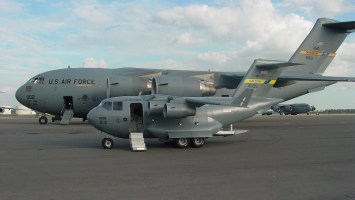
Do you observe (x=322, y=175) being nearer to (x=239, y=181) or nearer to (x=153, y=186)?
(x=239, y=181)

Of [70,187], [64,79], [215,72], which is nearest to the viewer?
[70,187]

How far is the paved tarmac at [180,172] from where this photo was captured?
7289 millimetres

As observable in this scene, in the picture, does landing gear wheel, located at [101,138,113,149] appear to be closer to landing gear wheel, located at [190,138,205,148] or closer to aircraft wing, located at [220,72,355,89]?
landing gear wheel, located at [190,138,205,148]

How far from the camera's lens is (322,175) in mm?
9078

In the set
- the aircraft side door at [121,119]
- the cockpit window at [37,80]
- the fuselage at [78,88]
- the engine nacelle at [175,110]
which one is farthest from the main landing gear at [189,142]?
the cockpit window at [37,80]

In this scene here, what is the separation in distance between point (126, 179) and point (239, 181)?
8.54 ft

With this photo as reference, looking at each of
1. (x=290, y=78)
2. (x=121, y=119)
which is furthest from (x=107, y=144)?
(x=290, y=78)

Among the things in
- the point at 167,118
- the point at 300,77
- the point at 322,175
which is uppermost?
the point at 300,77

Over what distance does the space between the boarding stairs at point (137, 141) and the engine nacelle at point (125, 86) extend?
13598mm

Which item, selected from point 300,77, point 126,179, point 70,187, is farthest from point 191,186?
point 300,77

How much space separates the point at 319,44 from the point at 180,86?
11.3m

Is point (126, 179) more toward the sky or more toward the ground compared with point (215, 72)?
more toward the ground

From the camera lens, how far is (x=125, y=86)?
2817 cm

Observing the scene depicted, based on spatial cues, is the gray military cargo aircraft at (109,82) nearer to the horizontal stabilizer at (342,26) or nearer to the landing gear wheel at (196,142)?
the horizontal stabilizer at (342,26)
